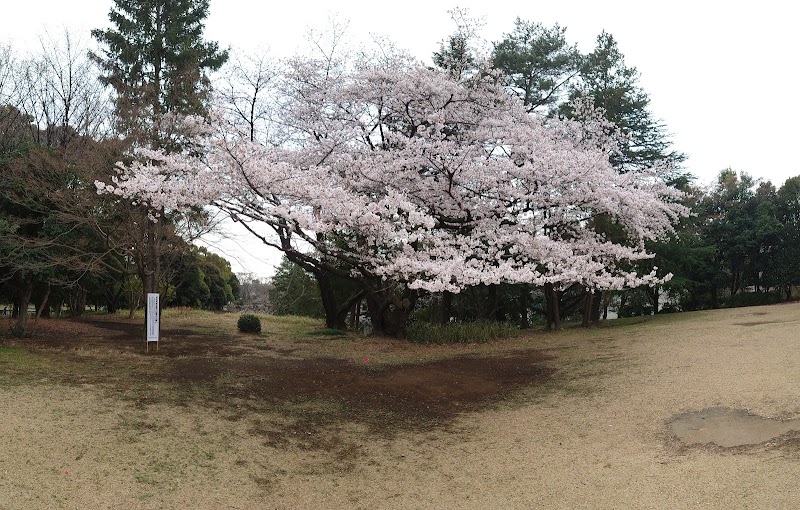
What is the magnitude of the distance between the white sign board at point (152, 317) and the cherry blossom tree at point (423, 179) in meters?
1.90

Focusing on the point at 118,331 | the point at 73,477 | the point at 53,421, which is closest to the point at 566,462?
the point at 73,477

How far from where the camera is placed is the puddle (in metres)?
5.49

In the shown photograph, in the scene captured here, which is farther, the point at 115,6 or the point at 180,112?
the point at 115,6

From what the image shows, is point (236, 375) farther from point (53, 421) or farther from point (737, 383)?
point (737, 383)

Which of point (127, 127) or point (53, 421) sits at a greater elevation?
point (127, 127)

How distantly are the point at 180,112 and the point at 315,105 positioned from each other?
10.2 feet

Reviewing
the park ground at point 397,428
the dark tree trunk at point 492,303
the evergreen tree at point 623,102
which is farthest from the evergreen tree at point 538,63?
the park ground at point 397,428

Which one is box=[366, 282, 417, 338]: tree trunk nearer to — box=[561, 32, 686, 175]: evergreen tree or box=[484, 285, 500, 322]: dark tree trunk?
box=[484, 285, 500, 322]: dark tree trunk

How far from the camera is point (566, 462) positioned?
565 centimetres

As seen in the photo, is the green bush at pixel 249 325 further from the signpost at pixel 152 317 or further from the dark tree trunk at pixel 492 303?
the dark tree trunk at pixel 492 303

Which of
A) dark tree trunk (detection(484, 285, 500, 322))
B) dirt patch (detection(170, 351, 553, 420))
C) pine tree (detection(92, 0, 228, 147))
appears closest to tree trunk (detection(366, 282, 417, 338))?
dirt patch (detection(170, 351, 553, 420))

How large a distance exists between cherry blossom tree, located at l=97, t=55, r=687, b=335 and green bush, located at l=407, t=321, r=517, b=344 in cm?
86

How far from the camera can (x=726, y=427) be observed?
5.92m

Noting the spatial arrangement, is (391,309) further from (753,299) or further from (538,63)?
(753,299)
